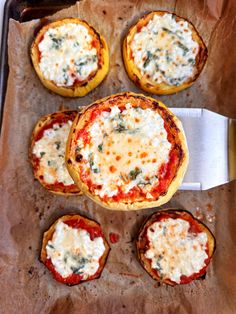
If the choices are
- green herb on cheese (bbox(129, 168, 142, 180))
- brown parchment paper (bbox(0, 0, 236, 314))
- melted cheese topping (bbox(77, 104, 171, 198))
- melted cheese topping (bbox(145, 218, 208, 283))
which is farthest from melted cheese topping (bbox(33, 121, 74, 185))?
melted cheese topping (bbox(145, 218, 208, 283))

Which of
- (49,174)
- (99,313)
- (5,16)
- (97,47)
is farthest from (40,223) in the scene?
(5,16)

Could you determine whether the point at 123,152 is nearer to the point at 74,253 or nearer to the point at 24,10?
the point at 74,253

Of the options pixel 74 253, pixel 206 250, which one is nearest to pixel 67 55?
pixel 74 253

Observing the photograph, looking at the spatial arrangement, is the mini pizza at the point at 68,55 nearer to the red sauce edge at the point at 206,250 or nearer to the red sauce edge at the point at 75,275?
the red sauce edge at the point at 75,275

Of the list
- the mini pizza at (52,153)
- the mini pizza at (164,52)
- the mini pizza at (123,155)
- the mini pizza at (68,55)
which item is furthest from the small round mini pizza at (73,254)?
the mini pizza at (164,52)

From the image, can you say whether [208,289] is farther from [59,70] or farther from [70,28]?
[70,28]

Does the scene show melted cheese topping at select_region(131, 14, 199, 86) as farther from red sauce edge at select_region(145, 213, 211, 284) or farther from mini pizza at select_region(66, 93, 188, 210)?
red sauce edge at select_region(145, 213, 211, 284)
